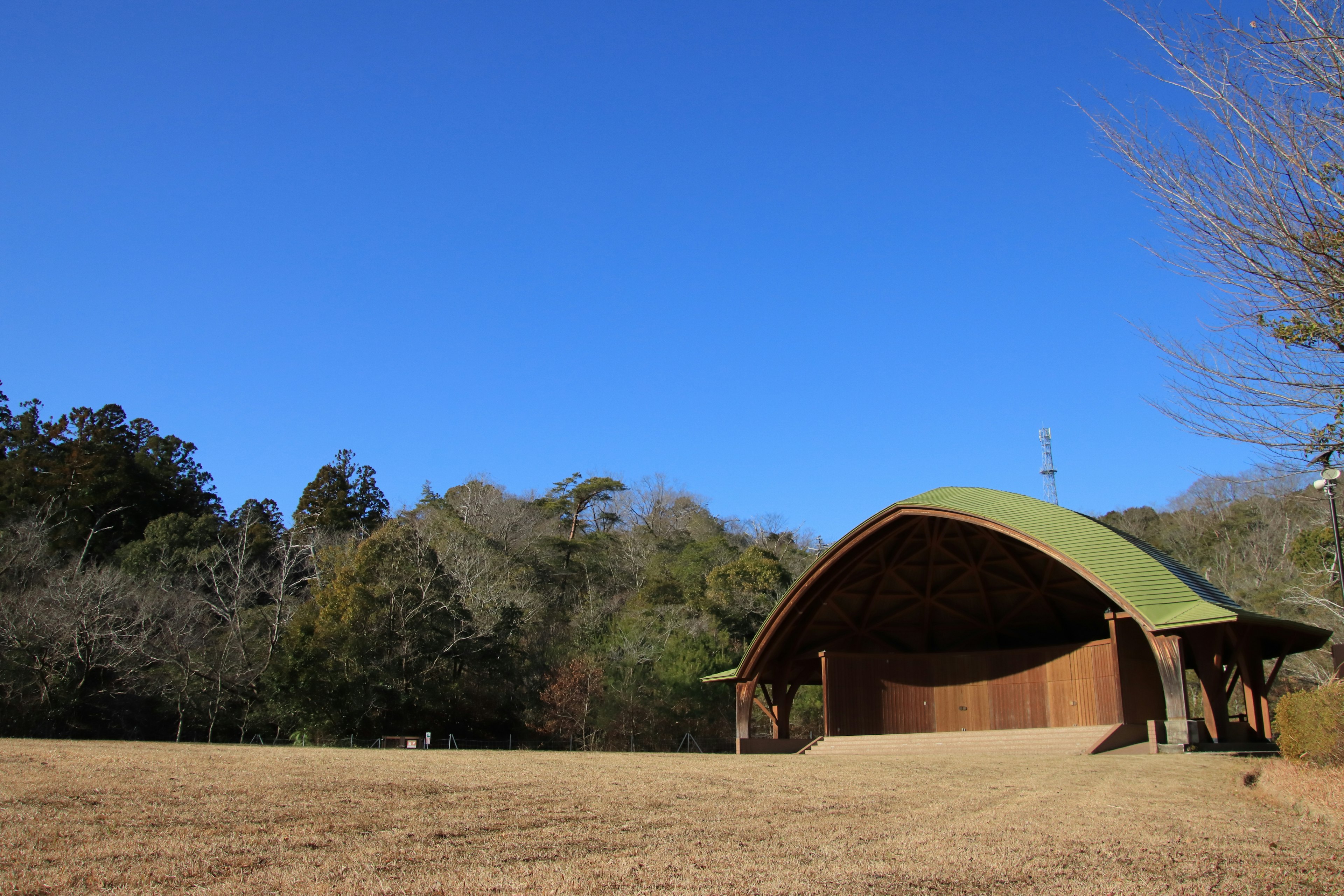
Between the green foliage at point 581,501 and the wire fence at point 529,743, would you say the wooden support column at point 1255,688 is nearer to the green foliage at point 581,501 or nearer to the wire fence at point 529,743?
the wire fence at point 529,743

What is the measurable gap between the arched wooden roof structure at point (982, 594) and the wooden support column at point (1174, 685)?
6 cm

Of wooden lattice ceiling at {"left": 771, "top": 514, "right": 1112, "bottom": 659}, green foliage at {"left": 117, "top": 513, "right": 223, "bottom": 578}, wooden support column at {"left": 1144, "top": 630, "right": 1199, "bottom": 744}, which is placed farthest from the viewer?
green foliage at {"left": 117, "top": 513, "right": 223, "bottom": 578}

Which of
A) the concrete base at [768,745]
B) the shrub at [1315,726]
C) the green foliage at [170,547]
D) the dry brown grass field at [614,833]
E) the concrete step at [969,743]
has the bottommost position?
the concrete base at [768,745]

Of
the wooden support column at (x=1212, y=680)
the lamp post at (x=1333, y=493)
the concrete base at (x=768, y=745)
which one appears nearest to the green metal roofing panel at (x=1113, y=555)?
the wooden support column at (x=1212, y=680)

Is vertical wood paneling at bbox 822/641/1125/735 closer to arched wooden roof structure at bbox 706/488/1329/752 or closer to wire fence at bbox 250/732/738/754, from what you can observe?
arched wooden roof structure at bbox 706/488/1329/752

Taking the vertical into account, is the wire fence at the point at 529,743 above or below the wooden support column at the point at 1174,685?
below

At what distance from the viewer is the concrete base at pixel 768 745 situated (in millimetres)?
27922

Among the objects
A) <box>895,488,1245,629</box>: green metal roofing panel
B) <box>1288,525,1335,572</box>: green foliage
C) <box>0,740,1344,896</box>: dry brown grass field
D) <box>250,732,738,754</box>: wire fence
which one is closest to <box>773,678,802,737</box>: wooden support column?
<box>250,732,738,754</box>: wire fence

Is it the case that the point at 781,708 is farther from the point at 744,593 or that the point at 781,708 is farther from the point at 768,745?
→ the point at 744,593

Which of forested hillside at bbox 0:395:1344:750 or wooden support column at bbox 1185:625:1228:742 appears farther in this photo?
forested hillside at bbox 0:395:1344:750

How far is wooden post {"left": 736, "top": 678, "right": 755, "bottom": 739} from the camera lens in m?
29.2

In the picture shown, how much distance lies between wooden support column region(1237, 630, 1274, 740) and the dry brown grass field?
41.1 feet

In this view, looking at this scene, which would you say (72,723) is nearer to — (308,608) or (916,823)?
(308,608)

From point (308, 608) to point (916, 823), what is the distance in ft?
95.7
